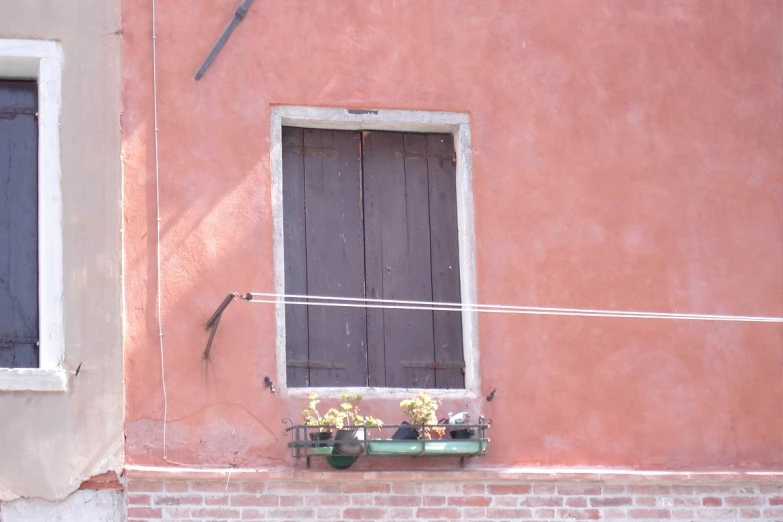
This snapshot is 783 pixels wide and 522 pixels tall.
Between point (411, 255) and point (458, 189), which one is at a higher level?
point (458, 189)

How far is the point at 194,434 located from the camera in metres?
8.62

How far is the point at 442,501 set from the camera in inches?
344

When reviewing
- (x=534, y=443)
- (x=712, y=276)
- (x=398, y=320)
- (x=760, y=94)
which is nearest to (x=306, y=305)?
(x=398, y=320)

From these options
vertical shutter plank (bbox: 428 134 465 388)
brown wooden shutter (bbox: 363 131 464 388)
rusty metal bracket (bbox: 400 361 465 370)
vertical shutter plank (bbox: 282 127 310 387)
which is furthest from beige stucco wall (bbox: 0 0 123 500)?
vertical shutter plank (bbox: 428 134 465 388)

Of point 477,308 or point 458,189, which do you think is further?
point 458,189

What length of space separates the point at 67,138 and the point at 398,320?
1.97 meters

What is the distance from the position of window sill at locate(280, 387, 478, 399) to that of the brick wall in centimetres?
47

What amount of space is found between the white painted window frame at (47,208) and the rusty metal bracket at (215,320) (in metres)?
0.71

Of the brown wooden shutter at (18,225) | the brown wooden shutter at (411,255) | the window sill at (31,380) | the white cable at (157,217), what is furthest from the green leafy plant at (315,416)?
the brown wooden shutter at (18,225)

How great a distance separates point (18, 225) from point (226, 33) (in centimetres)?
148

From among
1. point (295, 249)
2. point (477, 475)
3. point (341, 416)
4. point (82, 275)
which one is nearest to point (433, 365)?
point (477, 475)

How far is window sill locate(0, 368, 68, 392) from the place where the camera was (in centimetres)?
838

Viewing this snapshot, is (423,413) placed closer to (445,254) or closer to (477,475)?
(477,475)

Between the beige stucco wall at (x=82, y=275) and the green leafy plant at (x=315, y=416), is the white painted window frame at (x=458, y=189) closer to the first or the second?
the green leafy plant at (x=315, y=416)
